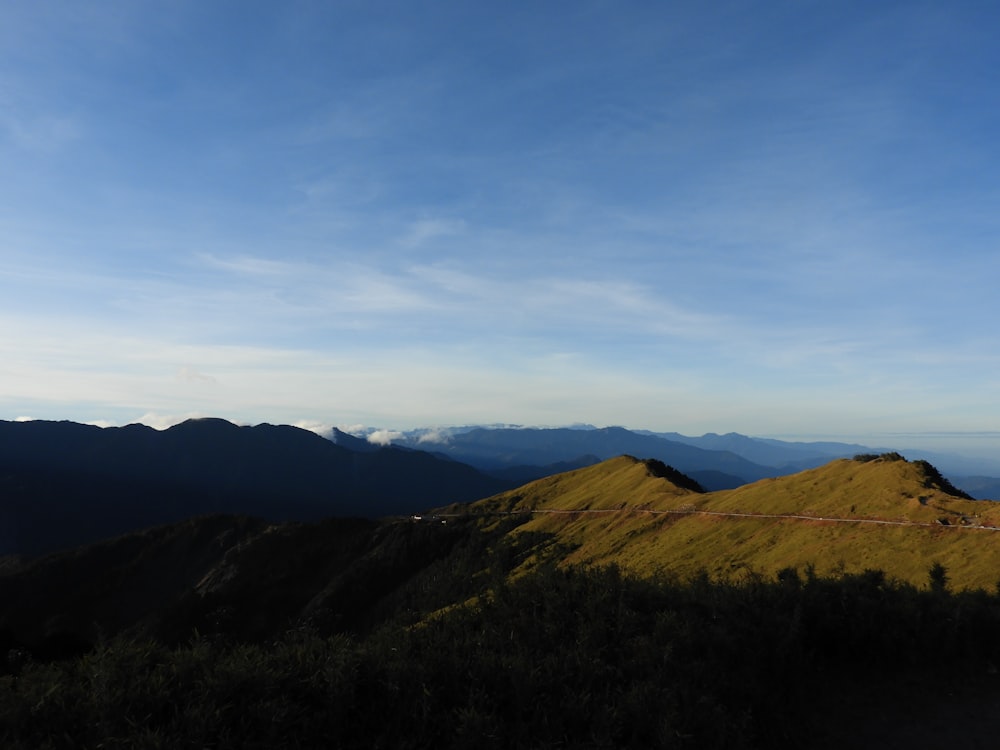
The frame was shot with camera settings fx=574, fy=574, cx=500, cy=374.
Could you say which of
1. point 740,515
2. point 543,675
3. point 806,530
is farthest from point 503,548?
point 543,675

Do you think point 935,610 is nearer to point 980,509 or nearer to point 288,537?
point 980,509

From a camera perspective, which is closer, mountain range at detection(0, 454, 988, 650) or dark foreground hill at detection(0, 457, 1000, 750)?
dark foreground hill at detection(0, 457, 1000, 750)

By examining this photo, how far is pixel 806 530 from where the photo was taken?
53969mm

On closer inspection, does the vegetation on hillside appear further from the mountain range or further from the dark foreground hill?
the mountain range

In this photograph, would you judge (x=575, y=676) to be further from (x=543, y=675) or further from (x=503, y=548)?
(x=503, y=548)

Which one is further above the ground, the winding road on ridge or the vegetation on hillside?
the vegetation on hillside

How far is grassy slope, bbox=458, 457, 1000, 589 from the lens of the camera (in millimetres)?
39031

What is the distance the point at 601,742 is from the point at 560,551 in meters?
77.4

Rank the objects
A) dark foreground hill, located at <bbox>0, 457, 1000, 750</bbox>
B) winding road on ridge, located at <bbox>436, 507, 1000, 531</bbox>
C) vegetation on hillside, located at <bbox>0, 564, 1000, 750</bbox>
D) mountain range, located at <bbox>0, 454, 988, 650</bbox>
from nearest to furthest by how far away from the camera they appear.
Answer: vegetation on hillside, located at <bbox>0, 564, 1000, 750</bbox> < dark foreground hill, located at <bbox>0, 457, 1000, 750</bbox> < winding road on ridge, located at <bbox>436, 507, 1000, 531</bbox> < mountain range, located at <bbox>0, 454, 988, 650</bbox>

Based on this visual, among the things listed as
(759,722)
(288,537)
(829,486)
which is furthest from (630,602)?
(288,537)

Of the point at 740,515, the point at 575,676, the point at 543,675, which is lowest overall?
the point at 740,515

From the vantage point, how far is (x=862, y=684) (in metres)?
16.2

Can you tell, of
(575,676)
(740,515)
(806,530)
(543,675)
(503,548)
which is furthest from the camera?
(503,548)

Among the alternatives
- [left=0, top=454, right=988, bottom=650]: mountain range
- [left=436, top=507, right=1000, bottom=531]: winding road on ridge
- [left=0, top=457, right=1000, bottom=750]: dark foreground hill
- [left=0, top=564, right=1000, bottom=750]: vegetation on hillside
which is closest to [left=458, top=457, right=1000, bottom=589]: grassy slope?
[left=0, top=454, right=988, bottom=650]: mountain range
